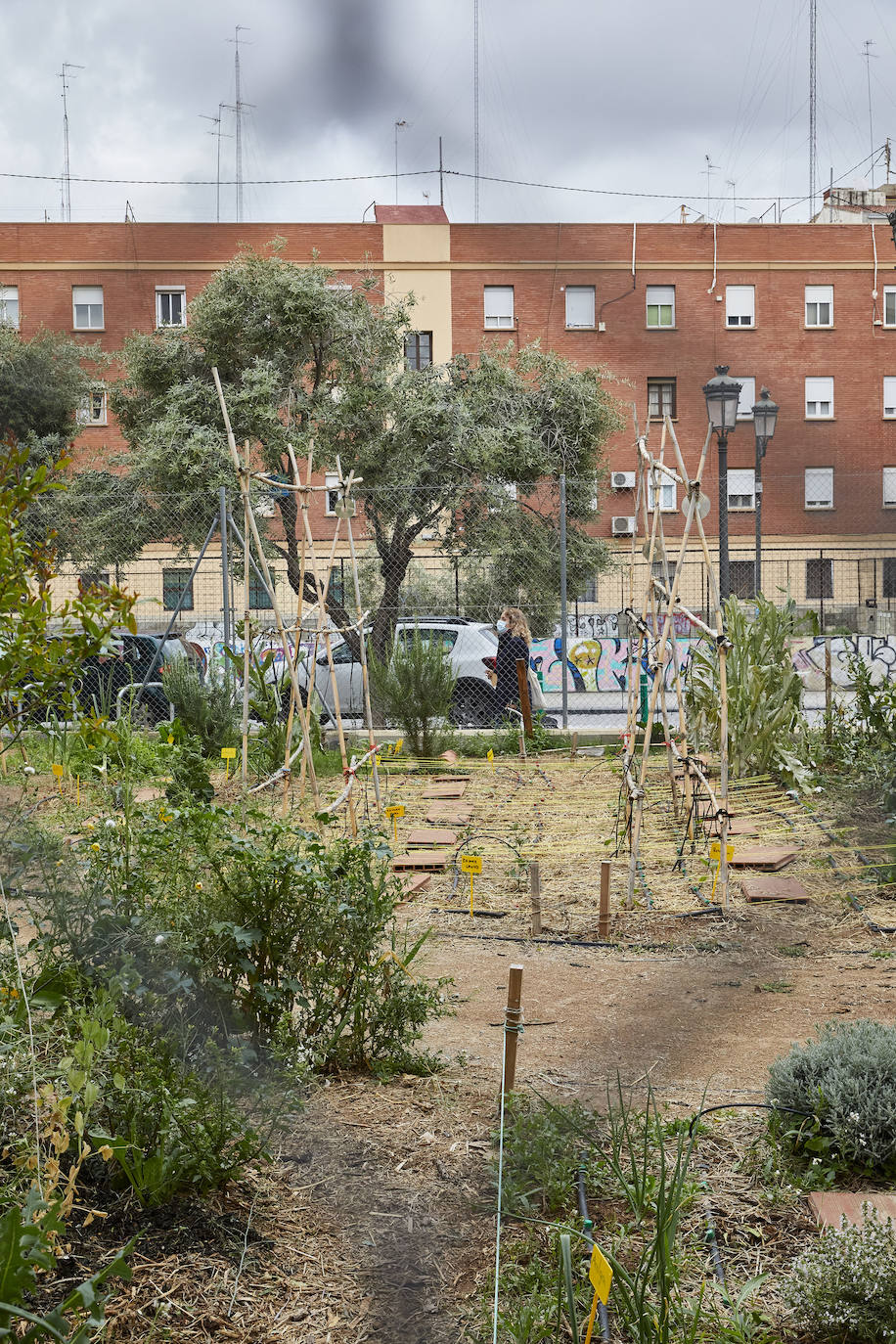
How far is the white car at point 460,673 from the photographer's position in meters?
11.4

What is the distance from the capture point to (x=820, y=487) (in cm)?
2177

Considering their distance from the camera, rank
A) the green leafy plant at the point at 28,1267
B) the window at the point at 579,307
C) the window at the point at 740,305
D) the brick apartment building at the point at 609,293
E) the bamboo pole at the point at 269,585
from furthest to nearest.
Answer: the window at the point at 579,307 → the window at the point at 740,305 → the brick apartment building at the point at 609,293 → the bamboo pole at the point at 269,585 → the green leafy plant at the point at 28,1267

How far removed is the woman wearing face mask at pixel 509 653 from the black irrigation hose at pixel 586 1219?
8.20m

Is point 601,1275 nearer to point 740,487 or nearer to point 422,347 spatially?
point 740,487

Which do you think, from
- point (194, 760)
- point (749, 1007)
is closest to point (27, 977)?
point (749, 1007)

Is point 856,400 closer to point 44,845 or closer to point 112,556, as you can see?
point 112,556

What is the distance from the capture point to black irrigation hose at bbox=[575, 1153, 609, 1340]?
5.95 feet

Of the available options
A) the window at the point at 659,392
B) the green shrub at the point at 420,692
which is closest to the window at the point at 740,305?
the window at the point at 659,392

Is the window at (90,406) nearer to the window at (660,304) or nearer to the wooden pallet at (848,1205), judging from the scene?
the window at (660,304)

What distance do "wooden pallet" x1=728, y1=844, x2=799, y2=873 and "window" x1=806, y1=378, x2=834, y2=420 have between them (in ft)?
65.5

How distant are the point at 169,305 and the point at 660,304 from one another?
11.5 m

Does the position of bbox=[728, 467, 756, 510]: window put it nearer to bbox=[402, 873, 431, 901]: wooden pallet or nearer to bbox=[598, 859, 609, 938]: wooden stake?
bbox=[402, 873, 431, 901]: wooden pallet

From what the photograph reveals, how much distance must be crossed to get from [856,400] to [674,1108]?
26.7 m

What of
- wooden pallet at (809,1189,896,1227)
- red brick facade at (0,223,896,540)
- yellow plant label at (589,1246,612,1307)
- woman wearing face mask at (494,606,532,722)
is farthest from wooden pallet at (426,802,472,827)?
red brick facade at (0,223,896,540)
